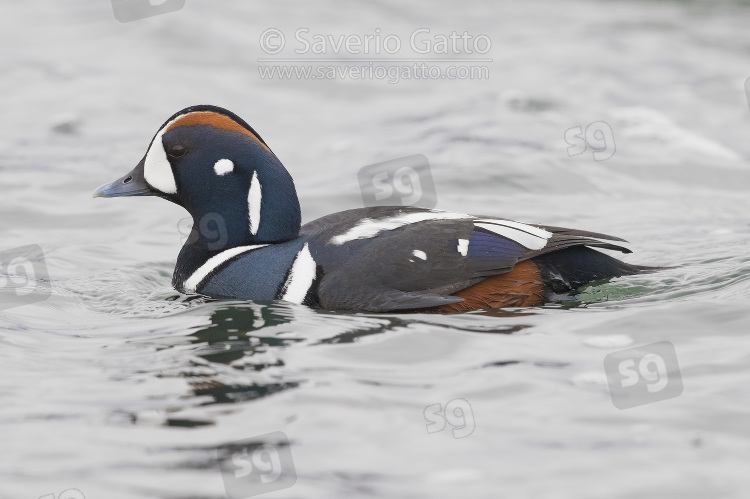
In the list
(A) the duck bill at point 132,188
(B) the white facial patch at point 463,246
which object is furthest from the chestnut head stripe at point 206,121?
(B) the white facial patch at point 463,246

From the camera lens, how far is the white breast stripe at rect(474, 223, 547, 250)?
7.00 metres

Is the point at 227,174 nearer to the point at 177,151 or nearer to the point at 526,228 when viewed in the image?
the point at 177,151

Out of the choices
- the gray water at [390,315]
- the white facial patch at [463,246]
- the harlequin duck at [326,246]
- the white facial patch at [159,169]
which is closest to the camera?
the gray water at [390,315]

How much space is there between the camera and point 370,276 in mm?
6703

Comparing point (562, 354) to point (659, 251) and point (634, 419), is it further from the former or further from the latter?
point (659, 251)

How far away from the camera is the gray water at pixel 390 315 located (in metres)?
5.00

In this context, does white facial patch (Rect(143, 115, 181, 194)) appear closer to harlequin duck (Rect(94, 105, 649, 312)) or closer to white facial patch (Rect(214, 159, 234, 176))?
harlequin duck (Rect(94, 105, 649, 312))

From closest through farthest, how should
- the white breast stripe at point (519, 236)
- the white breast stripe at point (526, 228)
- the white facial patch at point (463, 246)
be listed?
the white facial patch at point (463, 246), the white breast stripe at point (519, 236), the white breast stripe at point (526, 228)

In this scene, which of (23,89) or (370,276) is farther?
(23,89)

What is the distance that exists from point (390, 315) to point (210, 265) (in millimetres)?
1390

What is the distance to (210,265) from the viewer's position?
736 centimetres

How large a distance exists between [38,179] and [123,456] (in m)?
7.03

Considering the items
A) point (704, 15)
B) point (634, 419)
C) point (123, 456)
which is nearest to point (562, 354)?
point (634, 419)

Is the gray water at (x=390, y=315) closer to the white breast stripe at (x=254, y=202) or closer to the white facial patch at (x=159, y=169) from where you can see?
the white breast stripe at (x=254, y=202)
